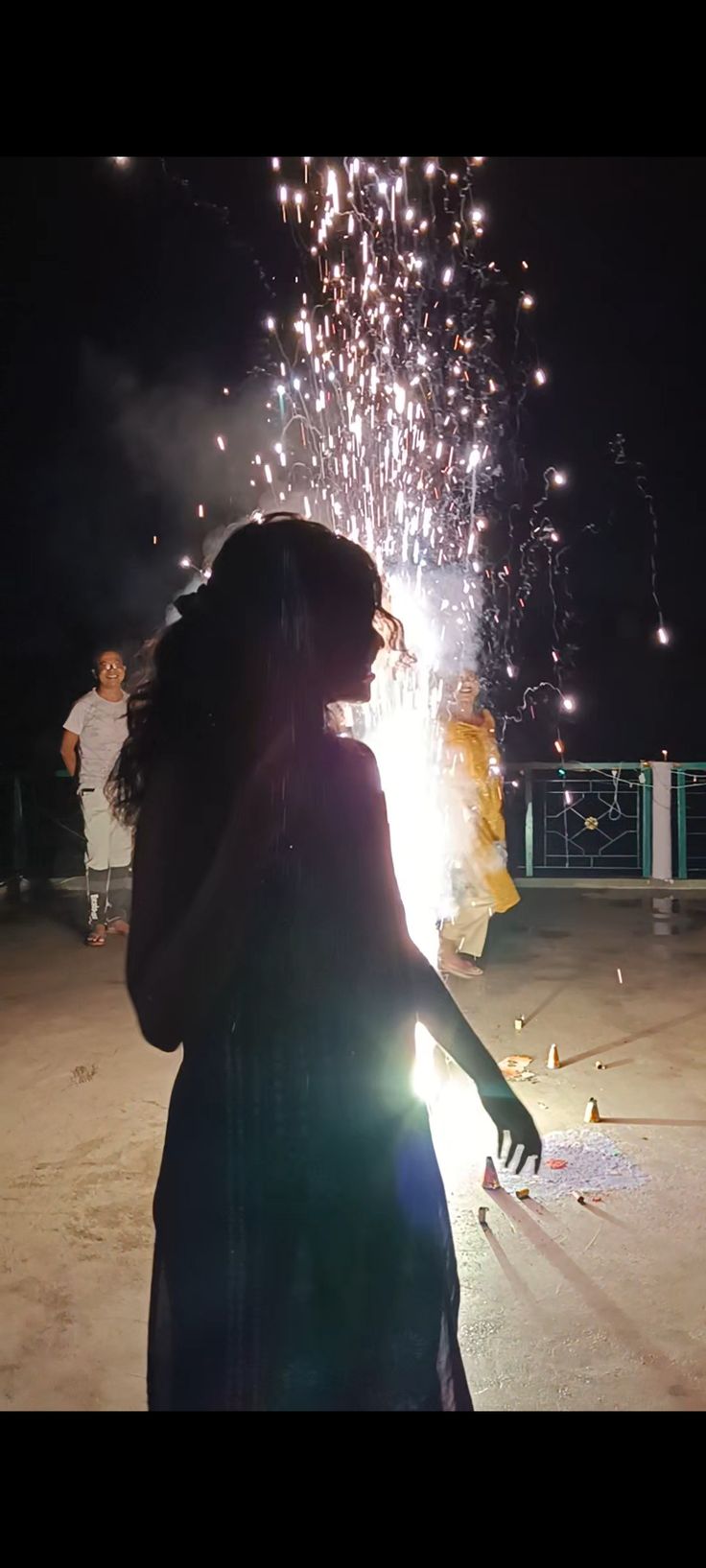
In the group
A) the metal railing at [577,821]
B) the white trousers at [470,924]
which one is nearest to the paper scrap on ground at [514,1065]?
the white trousers at [470,924]

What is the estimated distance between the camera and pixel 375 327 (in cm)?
719

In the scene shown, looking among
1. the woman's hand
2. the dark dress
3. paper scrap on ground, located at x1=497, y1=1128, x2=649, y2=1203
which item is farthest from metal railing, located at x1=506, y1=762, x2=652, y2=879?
the dark dress

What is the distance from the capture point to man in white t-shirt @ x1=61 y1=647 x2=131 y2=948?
7629mm

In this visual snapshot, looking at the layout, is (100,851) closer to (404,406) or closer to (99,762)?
(99,762)

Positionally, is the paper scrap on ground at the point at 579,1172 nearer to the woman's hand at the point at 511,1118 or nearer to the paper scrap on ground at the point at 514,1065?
the paper scrap on ground at the point at 514,1065

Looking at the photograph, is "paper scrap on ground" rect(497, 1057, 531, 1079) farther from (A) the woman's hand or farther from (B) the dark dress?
(B) the dark dress

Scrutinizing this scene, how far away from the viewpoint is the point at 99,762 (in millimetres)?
7664

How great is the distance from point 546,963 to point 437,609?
2684mm

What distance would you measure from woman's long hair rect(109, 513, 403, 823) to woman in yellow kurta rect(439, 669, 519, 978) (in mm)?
5368

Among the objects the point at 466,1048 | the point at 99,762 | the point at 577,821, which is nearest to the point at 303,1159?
the point at 466,1048
